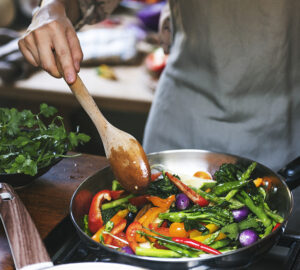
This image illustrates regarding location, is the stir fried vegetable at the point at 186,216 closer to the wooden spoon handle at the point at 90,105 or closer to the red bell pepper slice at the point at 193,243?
the red bell pepper slice at the point at 193,243

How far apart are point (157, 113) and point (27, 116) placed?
21.2 inches

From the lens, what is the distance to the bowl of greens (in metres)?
1.02

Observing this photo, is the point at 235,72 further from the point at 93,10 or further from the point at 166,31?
the point at 93,10

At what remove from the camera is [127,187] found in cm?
96

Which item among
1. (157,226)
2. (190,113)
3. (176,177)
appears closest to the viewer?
(157,226)

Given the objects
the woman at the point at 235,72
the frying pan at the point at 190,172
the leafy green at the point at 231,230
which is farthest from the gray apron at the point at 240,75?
the leafy green at the point at 231,230

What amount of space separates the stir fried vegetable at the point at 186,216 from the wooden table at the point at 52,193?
0.09 m

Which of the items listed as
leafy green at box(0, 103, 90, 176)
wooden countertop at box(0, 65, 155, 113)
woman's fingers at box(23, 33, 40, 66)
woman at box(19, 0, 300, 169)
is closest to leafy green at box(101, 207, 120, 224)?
leafy green at box(0, 103, 90, 176)

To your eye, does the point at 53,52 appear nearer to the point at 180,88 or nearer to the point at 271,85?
the point at 180,88

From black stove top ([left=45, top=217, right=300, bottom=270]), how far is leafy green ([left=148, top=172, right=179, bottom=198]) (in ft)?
0.67

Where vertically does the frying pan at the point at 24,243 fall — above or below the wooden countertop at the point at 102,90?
above

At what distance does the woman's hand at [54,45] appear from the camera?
101cm

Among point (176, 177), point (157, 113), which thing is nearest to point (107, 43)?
point (157, 113)

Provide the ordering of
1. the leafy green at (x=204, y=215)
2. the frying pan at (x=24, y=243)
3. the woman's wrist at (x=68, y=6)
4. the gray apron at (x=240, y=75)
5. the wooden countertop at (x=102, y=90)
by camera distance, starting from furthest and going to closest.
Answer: the wooden countertop at (x=102, y=90) → the gray apron at (x=240, y=75) → the woman's wrist at (x=68, y=6) → the leafy green at (x=204, y=215) → the frying pan at (x=24, y=243)
